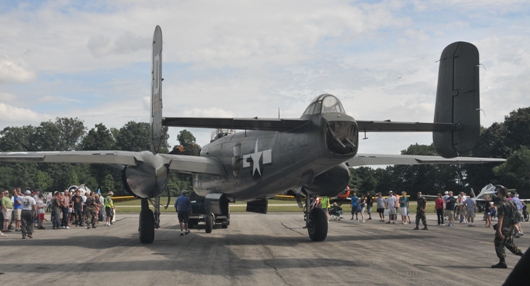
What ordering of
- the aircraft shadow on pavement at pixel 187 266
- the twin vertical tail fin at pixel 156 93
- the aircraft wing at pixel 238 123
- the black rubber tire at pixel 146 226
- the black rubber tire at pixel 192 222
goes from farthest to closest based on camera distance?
1. the black rubber tire at pixel 192 222
2. the black rubber tire at pixel 146 226
3. the twin vertical tail fin at pixel 156 93
4. the aircraft wing at pixel 238 123
5. the aircraft shadow on pavement at pixel 187 266

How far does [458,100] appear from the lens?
13758 mm

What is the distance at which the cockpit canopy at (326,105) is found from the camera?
1336cm

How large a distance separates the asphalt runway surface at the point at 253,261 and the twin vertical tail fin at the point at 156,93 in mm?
3177

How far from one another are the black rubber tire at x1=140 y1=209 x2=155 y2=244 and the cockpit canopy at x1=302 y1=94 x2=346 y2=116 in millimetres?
7266

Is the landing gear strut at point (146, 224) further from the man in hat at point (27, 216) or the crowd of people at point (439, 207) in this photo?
the crowd of people at point (439, 207)

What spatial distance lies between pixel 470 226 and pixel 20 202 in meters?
22.6

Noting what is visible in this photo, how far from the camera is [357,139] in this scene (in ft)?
41.3

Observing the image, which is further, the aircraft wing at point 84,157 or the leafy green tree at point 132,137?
the leafy green tree at point 132,137

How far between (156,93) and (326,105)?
17.3 feet

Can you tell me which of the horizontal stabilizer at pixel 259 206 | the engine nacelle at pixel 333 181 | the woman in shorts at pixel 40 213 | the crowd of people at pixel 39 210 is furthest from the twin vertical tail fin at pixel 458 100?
the woman in shorts at pixel 40 213

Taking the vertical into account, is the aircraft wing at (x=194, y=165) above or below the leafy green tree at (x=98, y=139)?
below

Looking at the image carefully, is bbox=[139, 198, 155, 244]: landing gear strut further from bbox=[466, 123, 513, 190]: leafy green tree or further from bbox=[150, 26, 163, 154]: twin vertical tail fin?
bbox=[466, 123, 513, 190]: leafy green tree

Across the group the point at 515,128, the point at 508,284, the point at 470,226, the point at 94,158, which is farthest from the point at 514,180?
the point at 508,284

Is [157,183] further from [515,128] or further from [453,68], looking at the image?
[515,128]
